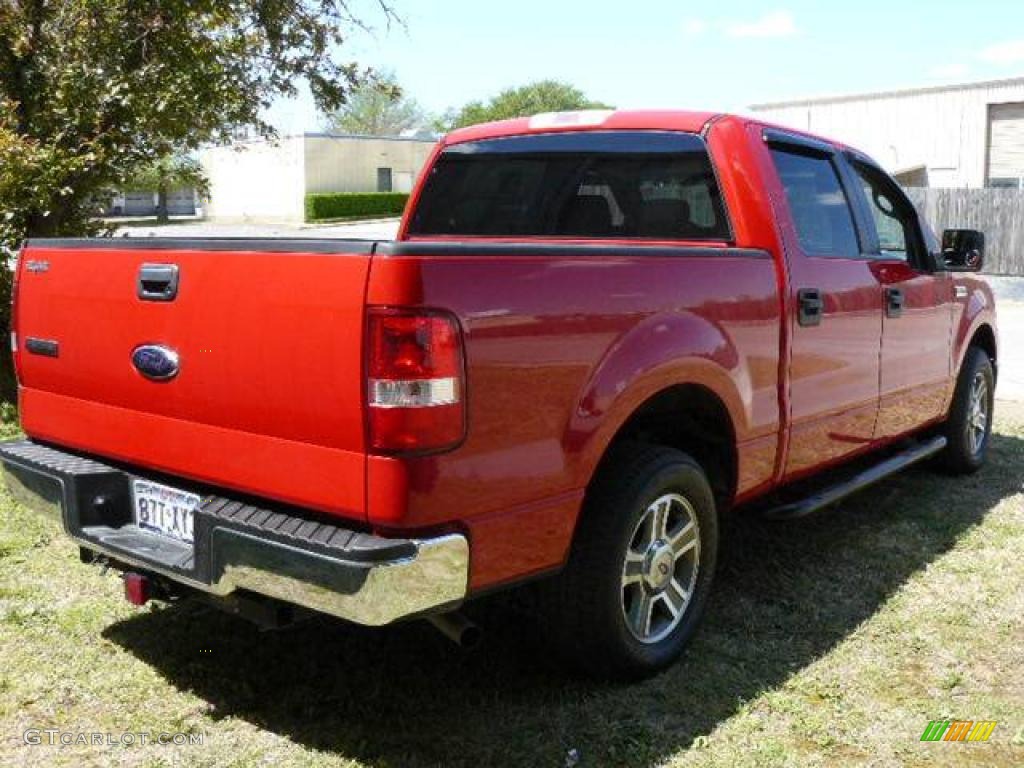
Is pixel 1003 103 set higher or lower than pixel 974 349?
higher

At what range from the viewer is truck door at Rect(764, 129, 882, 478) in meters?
4.12

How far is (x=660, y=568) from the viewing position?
11.6ft

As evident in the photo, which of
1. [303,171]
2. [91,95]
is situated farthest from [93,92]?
[303,171]

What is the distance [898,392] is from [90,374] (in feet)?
11.9

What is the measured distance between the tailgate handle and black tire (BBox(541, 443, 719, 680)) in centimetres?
138

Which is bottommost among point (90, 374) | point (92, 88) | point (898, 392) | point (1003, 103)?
point (898, 392)

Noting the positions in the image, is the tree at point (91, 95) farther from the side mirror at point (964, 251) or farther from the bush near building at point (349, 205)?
the bush near building at point (349, 205)

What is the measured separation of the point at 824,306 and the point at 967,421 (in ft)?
8.03

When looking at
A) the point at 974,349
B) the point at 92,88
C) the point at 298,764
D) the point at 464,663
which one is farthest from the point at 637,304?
the point at 92,88

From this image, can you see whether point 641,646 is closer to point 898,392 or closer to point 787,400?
point 787,400

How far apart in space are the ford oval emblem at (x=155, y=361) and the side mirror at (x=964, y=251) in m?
4.25

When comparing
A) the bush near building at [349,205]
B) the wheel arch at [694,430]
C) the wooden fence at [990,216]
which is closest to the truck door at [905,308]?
the wheel arch at [694,430]

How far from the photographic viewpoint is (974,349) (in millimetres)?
6266

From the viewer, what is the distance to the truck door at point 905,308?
16.1ft
